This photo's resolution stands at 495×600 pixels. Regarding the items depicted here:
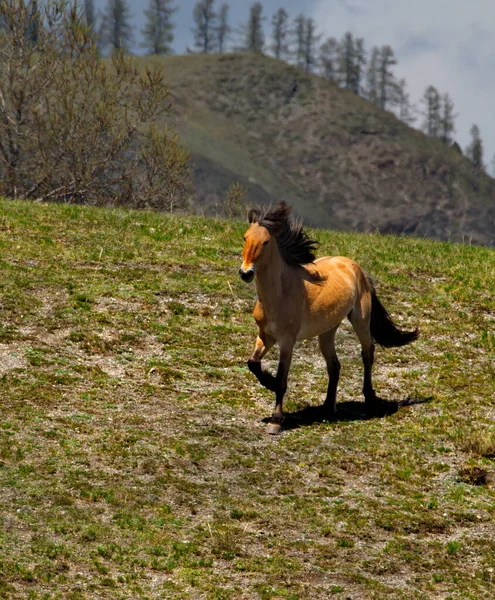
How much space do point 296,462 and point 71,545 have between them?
3289mm

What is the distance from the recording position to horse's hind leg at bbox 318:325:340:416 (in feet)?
A: 40.8

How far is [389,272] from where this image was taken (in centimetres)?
1945

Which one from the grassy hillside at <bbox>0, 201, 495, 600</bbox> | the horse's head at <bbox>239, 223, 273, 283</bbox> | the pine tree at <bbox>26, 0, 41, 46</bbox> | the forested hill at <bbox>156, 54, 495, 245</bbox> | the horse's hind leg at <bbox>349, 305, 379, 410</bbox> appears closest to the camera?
the grassy hillside at <bbox>0, 201, 495, 600</bbox>

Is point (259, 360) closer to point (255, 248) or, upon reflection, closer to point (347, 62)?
point (255, 248)

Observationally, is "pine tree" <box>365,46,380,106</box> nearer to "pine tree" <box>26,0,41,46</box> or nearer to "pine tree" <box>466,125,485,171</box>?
"pine tree" <box>466,125,485,171</box>

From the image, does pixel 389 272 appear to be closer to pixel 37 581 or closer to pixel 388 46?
pixel 37 581

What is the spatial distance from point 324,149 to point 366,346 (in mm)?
141920

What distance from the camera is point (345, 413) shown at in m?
12.8

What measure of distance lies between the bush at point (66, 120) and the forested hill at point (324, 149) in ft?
318

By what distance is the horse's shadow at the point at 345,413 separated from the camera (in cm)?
1217

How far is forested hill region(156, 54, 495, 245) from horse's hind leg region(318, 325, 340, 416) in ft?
399

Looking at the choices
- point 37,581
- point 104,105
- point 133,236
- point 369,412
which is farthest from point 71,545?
point 104,105

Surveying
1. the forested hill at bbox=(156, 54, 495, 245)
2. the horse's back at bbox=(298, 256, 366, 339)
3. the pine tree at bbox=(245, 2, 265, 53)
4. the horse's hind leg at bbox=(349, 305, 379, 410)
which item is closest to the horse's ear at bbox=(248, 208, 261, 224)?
the horse's back at bbox=(298, 256, 366, 339)

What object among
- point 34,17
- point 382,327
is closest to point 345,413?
point 382,327
